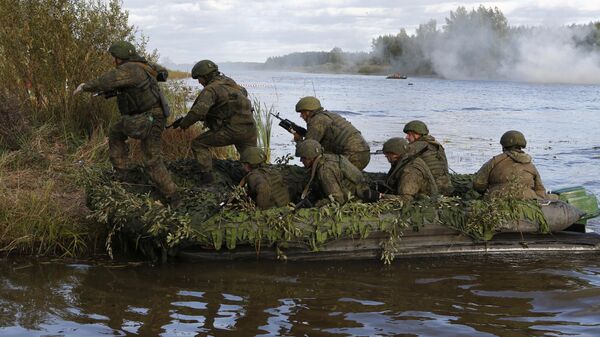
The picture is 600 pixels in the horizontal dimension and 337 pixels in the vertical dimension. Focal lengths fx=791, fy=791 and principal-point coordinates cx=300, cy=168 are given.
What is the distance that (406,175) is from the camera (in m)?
9.10

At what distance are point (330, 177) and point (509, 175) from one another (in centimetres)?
223

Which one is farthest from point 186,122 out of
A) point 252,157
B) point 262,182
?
point 262,182

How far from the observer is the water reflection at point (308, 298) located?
A: 22.0ft

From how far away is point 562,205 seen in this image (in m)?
9.20

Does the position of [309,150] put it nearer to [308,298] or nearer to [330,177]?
[330,177]

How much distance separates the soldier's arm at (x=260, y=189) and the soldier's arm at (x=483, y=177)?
270 centimetres

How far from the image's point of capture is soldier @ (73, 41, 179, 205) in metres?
8.86

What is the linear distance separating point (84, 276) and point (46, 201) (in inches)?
56.2

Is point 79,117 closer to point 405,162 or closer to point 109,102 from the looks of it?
point 109,102

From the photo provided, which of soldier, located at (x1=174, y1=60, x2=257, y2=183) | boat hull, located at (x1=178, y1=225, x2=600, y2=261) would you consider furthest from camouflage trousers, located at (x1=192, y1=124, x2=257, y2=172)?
boat hull, located at (x1=178, y1=225, x2=600, y2=261)

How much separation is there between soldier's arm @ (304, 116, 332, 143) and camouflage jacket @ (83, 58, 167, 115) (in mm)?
2032

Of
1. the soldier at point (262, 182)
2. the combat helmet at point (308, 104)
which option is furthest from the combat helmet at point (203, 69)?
the soldier at point (262, 182)

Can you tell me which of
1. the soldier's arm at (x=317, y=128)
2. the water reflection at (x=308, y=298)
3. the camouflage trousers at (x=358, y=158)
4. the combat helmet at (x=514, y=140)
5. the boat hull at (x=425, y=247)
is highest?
the soldier's arm at (x=317, y=128)

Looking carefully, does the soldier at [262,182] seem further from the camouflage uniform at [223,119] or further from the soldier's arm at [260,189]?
the camouflage uniform at [223,119]
